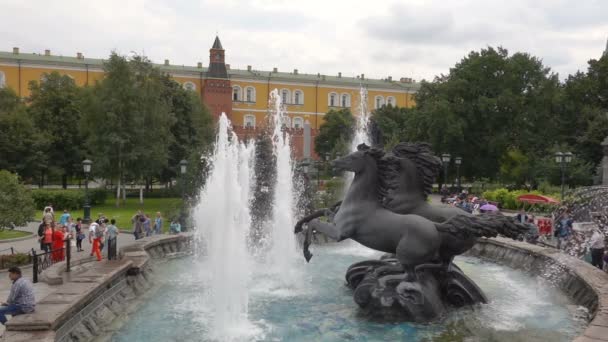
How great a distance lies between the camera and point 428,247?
25.7ft

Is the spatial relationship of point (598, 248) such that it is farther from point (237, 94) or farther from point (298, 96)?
point (298, 96)

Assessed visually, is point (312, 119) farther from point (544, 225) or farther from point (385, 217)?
point (385, 217)

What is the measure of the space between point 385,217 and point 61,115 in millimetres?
40152

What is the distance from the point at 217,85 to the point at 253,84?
8293 mm

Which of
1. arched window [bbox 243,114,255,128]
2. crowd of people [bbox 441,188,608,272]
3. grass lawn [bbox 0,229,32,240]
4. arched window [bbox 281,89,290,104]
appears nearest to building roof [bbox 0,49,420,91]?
arched window [bbox 281,89,290,104]

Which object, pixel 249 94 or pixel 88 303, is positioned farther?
pixel 249 94

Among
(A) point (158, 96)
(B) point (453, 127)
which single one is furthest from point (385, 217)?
(B) point (453, 127)

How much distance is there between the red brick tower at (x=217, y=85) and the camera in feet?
243

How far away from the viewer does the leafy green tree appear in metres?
36.8

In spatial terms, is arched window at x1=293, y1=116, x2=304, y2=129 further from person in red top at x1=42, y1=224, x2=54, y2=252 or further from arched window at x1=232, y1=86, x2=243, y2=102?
person in red top at x1=42, y1=224, x2=54, y2=252

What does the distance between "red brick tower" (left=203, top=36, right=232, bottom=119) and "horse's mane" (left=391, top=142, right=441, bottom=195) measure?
64.8 meters

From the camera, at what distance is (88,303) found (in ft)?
23.8

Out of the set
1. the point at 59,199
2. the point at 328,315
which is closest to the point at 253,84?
the point at 59,199

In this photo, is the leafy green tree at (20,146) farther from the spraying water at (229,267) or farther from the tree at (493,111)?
the spraying water at (229,267)
